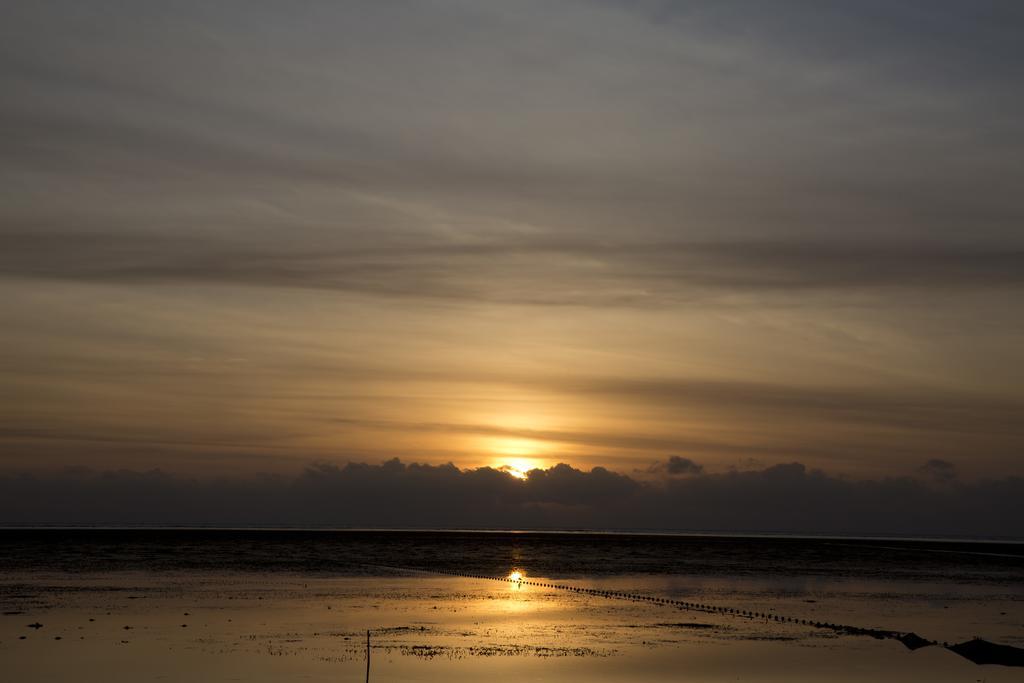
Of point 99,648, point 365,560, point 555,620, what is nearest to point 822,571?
point 365,560

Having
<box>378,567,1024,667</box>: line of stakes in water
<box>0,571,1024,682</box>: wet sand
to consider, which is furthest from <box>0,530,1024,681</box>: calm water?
<box>378,567,1024,667</box>: line of stakes in water

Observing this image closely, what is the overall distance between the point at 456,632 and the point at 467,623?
4029mm

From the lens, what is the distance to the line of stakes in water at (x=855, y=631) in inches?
1887

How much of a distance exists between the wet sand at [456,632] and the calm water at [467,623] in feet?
0.51

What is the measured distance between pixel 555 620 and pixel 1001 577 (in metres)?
65.3

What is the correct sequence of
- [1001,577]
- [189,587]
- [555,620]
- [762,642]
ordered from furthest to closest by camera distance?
[1001,577], [189,587], [555,620], [762,642]

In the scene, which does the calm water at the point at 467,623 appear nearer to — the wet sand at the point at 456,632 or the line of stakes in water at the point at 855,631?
the wet sand at the point at 456,632

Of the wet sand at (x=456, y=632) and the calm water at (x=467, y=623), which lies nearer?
the wet sand at (x=456, y=632)

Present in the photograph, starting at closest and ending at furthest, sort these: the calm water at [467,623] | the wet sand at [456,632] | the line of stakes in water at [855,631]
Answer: the wet sand at [456,632] → the calm water at [467,623] → the line of stakes in water at [855,631]

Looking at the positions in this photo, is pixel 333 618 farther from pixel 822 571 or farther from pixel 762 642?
pixel 822 571

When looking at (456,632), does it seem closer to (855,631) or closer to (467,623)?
(467,623)

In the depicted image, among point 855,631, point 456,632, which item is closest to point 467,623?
point 456,632

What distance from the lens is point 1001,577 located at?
106m

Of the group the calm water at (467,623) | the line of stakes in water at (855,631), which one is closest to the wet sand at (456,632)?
the calm water at (467,623)
